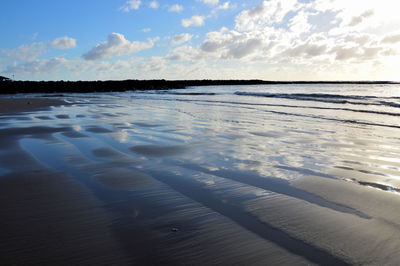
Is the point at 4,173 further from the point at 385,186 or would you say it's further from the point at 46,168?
the point at 385,186

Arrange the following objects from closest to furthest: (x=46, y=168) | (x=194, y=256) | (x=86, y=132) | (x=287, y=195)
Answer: (x=194, y=256)
(x=287, y=195)
(x=46, y=168)
(x=86, y=132)

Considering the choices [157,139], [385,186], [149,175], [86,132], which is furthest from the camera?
[86,132]

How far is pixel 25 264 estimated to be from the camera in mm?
1887

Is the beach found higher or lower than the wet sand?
lower

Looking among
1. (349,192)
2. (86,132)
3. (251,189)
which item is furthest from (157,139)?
(349,192)

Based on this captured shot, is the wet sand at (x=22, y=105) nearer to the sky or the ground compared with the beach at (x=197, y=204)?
nearer to the sky

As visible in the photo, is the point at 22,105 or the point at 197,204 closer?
the point at 197,204

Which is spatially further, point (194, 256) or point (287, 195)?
point (287, 195)

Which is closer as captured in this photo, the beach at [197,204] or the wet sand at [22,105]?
the beach at [197,204]

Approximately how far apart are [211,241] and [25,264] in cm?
136

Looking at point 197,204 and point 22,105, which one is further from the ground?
point 22,105

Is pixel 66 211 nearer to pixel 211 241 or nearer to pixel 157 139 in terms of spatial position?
pixel 211 241

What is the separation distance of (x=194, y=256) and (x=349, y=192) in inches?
88.1

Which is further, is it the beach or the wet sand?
the wet sand
